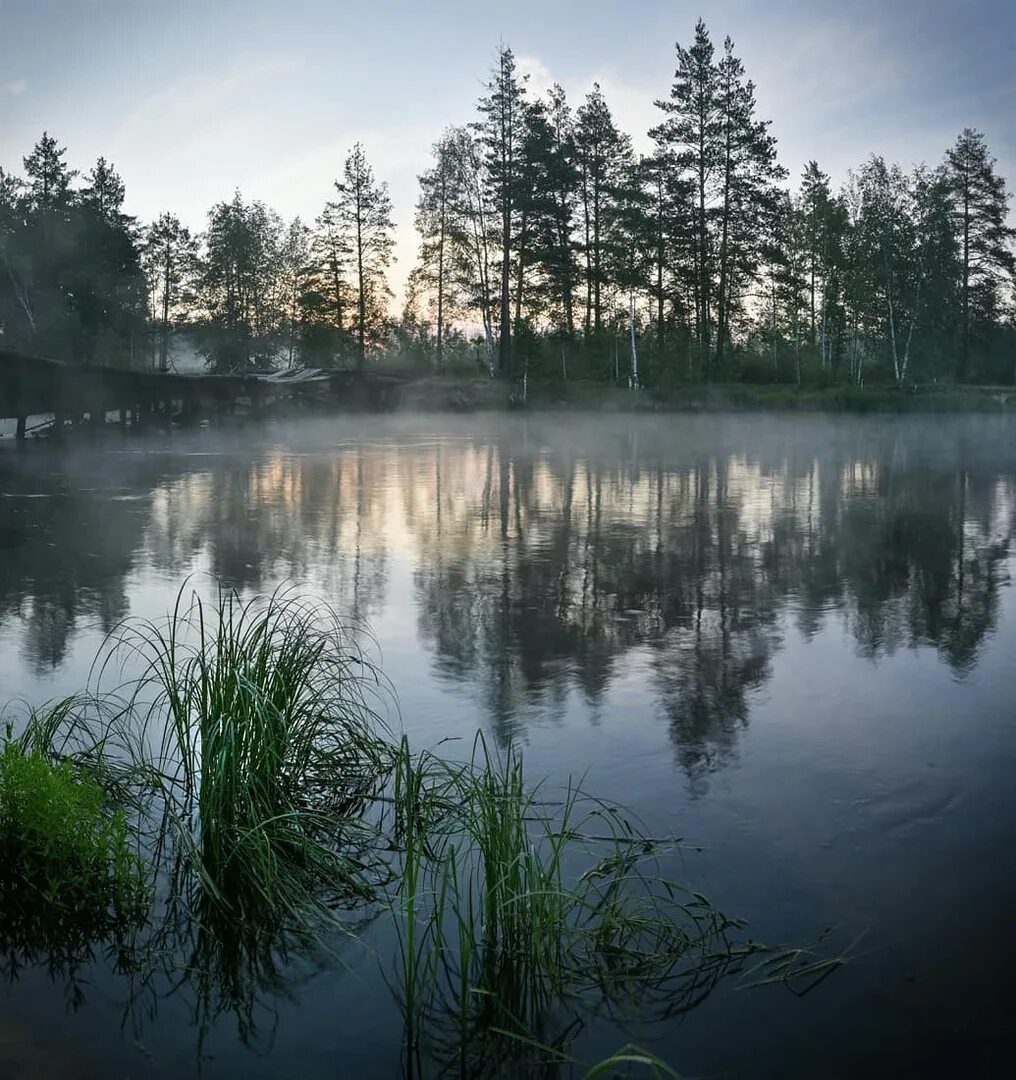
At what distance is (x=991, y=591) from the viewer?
11.6 m

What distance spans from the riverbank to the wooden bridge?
302 cm

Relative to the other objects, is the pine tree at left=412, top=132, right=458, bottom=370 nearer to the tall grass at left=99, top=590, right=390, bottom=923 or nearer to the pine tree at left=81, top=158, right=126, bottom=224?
the pine tree at left=81, top=158, right=126, bottom=224

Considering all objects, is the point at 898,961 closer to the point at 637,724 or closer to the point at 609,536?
the point at 637,724

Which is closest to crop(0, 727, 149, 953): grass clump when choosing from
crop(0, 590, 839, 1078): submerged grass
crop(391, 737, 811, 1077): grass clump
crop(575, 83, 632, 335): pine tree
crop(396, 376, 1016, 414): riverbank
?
crop(0, 590, 839, 1078): submerged grass

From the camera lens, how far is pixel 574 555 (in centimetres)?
1387

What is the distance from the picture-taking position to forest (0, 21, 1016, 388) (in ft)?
202

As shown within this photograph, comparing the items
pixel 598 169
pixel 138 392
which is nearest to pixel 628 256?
pixel 598 169

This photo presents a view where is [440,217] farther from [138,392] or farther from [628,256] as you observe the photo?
[138,392]

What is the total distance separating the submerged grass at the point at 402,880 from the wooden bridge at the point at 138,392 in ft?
96.7

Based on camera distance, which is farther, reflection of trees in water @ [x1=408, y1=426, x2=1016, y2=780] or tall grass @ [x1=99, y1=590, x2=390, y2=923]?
reflection of trees in water @ [x1=408, y1=426, x2=1016, y2=780]

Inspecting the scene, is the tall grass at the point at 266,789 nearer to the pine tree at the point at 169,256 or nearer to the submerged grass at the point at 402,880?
the submerged grass at the point at 402,880

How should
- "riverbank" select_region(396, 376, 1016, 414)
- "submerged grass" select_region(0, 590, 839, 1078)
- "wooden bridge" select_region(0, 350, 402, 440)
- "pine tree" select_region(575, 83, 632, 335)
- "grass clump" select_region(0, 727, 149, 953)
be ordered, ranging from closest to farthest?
"submerged grass" select_region(0, 590, 839, 1078) → "grass clump" select_region(0, 727, 149, 953) → "wooden bridge" select_region(0, 350, 402, 440) → "riverbank" select_region(396, 376, 1016, 414) → "pine tree" select_region(575, 83, 632, 335)

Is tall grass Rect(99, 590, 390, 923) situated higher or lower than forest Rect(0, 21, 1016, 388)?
lower

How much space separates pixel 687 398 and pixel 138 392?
24708 mm
